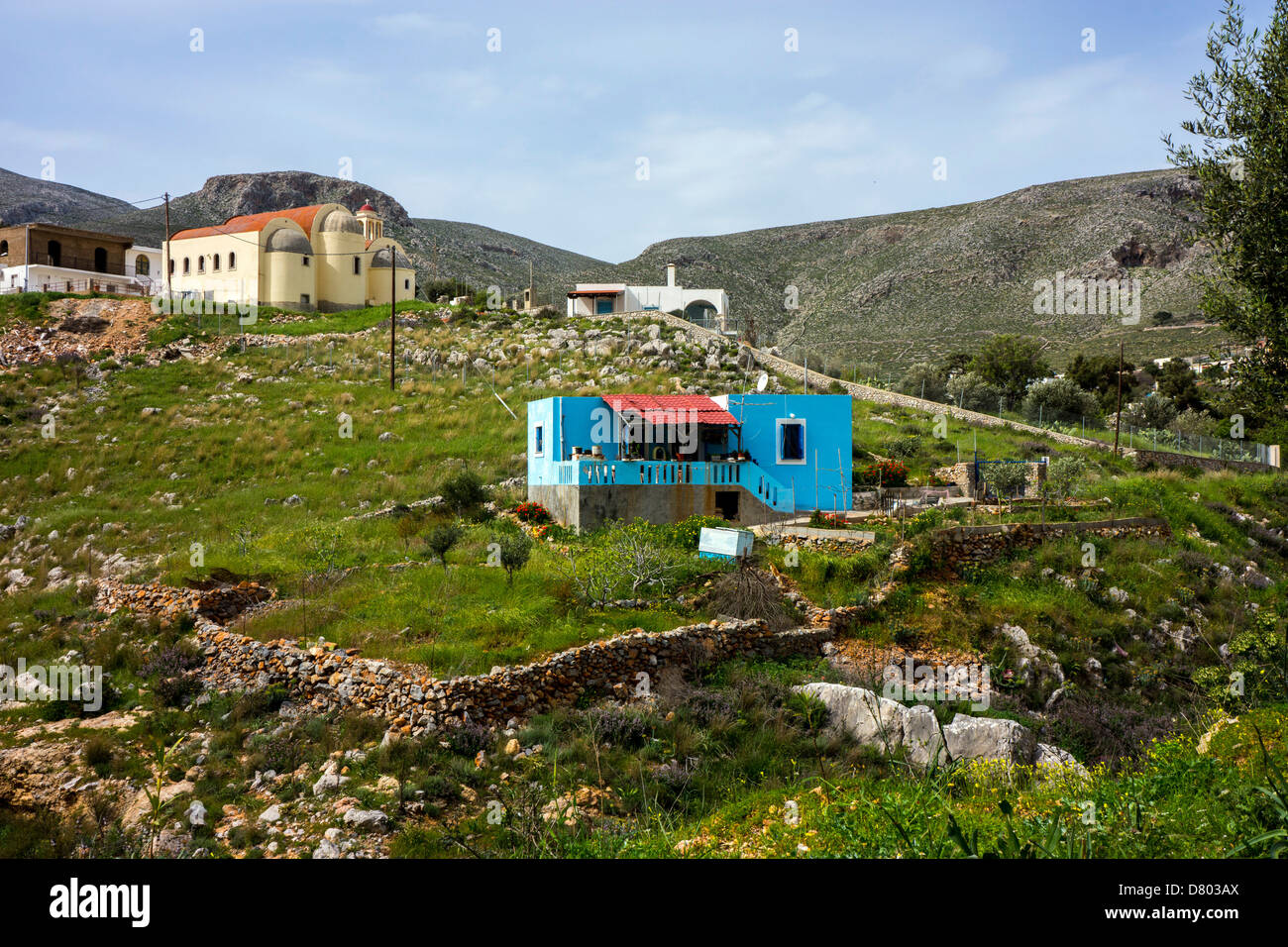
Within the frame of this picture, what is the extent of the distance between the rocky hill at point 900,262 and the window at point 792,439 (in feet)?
107

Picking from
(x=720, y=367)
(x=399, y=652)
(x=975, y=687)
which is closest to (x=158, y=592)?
(x=399, y=652)

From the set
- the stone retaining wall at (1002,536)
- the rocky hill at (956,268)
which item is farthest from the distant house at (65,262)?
the stone retaining wall at (1002,536)

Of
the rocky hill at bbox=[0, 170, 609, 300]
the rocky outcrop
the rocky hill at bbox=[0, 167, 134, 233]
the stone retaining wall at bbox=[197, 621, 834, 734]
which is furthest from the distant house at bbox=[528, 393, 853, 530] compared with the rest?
the rocky hill at bbox=[0, 167, 134, 233]

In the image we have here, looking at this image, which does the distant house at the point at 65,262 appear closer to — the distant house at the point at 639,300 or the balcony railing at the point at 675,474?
the distant house at the point at 639,300

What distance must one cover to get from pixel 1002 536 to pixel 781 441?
20.6 feet

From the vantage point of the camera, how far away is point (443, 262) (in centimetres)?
11250

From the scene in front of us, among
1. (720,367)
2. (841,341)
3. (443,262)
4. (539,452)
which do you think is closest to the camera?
(539,452)

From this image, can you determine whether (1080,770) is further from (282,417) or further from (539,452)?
(282,417)

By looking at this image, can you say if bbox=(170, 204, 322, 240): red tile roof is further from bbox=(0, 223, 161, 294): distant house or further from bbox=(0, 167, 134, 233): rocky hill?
bbox=(0, 167, 134, 233): rocky hill

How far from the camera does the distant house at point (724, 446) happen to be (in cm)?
2217

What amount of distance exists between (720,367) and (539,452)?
20398mm

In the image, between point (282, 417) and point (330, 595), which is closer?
point (330, 595)

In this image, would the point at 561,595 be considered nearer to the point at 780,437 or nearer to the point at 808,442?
the point at 780,437

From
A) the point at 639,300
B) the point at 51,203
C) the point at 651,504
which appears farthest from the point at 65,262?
the point at 51,203
